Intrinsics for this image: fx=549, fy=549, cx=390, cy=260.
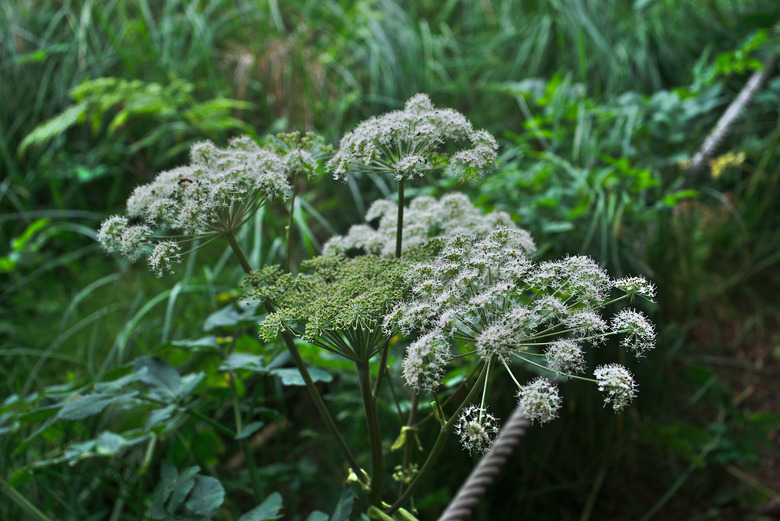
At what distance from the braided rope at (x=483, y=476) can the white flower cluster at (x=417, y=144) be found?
1.89ft

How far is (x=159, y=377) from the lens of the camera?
51.5 inches

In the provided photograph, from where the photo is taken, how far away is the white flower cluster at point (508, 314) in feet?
2.49

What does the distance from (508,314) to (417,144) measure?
385mm

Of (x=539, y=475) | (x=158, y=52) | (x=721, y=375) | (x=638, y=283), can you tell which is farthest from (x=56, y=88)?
(x=721, y=375)

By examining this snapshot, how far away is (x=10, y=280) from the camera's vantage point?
3523mm

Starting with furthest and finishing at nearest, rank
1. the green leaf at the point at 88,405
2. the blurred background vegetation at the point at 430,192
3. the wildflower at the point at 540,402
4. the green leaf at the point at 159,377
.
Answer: the blurred background vegetation at the point at 430,192 < the green leaf at the point at 159,377 < the green leaf at the point at 88,405 < the wildflower at the point at 540,402

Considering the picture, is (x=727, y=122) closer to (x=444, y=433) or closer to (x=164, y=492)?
(x=444, y=433)

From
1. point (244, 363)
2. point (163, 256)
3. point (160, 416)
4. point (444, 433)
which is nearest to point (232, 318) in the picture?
point (244, 363)

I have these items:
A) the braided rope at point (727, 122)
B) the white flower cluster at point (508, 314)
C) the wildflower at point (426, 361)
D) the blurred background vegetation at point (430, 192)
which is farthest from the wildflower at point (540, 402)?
the braided rope at point (727, 122)

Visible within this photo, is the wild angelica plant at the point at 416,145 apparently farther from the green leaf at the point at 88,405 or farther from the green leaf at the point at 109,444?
the green leaf at the point at 109,444

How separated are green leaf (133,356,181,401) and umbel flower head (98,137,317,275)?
42cm

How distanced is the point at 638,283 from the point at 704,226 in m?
3.04

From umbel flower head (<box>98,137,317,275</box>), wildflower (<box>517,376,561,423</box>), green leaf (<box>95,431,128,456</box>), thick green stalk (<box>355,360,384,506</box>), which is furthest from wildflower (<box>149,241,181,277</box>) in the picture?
green leaf (<box>95,431,128,456</box>)

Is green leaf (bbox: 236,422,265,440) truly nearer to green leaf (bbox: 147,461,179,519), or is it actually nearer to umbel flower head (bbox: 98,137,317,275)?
green leaf (bbox: 147,461,179,519)
